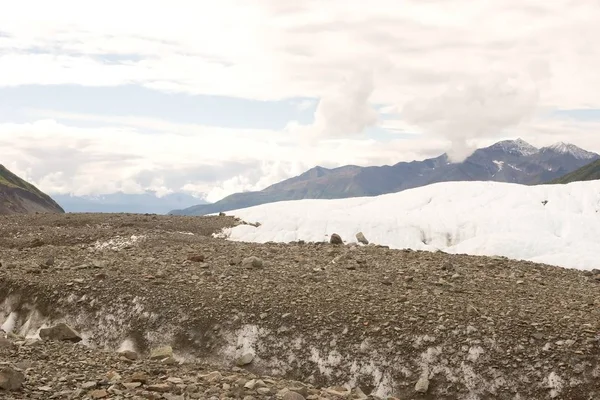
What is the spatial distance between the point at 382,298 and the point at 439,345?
10.2ft

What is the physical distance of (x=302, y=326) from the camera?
17594mm

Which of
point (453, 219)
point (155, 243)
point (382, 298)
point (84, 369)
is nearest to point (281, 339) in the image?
point (382, 298)

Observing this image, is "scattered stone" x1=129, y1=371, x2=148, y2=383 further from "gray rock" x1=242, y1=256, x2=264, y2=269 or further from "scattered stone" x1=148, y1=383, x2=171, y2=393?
"gray rock" x1=242, y1=256, x2=264, y2=269

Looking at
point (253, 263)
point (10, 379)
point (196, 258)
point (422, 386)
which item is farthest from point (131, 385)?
point (196, 258)

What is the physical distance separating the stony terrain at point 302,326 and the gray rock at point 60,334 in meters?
0.40

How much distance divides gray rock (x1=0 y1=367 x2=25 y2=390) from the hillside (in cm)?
3069

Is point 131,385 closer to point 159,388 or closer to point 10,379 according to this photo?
point 159,388

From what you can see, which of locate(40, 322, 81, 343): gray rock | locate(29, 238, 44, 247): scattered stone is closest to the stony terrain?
locate(40, 322, 81, 343): gray rock

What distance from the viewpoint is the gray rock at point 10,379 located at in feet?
34.1

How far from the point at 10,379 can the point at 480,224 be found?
130 feet

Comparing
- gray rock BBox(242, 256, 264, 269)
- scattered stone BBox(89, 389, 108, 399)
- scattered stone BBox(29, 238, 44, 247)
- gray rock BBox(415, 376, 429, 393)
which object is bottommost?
gray rock BBox(415, 376, 429, 393)

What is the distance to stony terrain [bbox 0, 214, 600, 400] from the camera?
42.3 feet

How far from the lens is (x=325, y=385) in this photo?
16.0m

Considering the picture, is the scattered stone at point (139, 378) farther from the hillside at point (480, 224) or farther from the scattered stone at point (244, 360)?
the hillside at point (480, 224)
